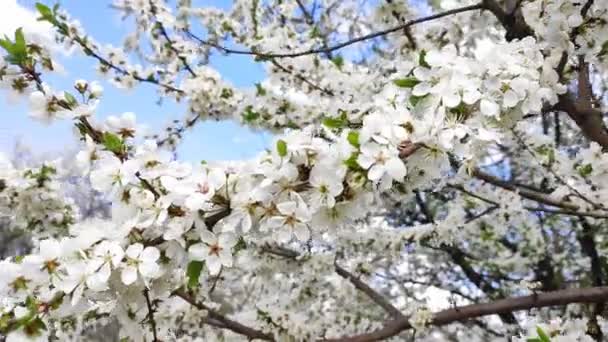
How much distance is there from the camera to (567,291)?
112 inches

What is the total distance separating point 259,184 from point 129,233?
0.29 metres

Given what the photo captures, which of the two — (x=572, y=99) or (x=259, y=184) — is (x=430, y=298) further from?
(x=259, y=184)

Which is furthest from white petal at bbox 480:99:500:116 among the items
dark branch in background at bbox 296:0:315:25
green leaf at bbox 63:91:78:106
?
dark branch in background at bbox 296:0:315:25

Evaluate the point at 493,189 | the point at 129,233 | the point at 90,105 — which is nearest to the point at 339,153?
the point at 129,233

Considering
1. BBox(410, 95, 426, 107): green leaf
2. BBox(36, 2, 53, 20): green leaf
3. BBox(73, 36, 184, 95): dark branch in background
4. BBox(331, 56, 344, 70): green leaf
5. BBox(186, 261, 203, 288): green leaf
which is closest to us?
BBox(186, 261, 203, 288): green leaf

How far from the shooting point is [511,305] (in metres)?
2.92

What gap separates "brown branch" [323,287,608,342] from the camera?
9.08 feet

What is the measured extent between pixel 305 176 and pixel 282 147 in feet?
0.27

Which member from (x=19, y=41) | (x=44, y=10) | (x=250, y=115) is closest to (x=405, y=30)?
(x=250, y=115)

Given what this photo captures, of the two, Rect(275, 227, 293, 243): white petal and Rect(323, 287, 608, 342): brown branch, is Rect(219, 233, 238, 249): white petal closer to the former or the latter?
Rect(275, 227, 293, 243): white petal

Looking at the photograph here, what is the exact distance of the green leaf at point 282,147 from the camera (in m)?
1.22

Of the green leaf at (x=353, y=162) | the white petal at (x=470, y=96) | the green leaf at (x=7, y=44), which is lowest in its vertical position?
the green leaf at (x=353, y=162)

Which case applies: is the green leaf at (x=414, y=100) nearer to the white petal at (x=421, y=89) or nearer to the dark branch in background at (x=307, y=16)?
the white petal at (x=421, y=89)

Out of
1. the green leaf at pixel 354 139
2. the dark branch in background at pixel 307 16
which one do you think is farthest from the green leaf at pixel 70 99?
the dark branch in background at pixel 307 16
